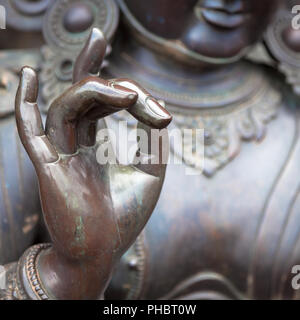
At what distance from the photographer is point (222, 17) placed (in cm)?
108

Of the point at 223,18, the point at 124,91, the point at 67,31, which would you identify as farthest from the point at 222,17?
the point at 124,91

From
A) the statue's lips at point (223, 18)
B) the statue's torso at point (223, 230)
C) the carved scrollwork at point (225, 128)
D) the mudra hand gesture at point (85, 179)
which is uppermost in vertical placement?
the statue's lips at point (223, 18)

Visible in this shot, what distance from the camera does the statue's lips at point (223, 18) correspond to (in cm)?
107

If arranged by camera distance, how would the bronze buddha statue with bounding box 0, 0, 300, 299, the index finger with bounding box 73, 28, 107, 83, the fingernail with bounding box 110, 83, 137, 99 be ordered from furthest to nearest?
the bronze buddha statue with bounding box 0, 0, 300, 299 → the index finger with bounding box 73, 28, 107, 83 → the fingernail with bounding box 110, 83, 137, 99

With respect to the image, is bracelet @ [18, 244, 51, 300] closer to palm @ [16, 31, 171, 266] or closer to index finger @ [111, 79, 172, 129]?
palm @ [16, 31, 171, 266]

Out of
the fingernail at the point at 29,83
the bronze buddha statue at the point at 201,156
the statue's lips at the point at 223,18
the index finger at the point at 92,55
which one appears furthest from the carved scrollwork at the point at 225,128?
the fingernail at the point at 29,83

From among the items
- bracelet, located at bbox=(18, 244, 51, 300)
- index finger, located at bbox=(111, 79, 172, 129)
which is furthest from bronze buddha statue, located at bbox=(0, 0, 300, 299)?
index finger, located at bbox=(111, 79, 172, 129)

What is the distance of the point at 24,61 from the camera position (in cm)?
122

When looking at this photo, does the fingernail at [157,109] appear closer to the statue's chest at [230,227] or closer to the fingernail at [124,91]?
the fingernail at [124,91]

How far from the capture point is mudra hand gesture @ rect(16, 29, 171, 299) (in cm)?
74

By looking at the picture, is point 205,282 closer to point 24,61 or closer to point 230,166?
point 230,166

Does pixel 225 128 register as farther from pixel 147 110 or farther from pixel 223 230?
pixel 147 110

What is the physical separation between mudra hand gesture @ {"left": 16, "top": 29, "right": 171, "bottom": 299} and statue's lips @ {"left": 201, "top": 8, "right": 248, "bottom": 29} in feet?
1.04
